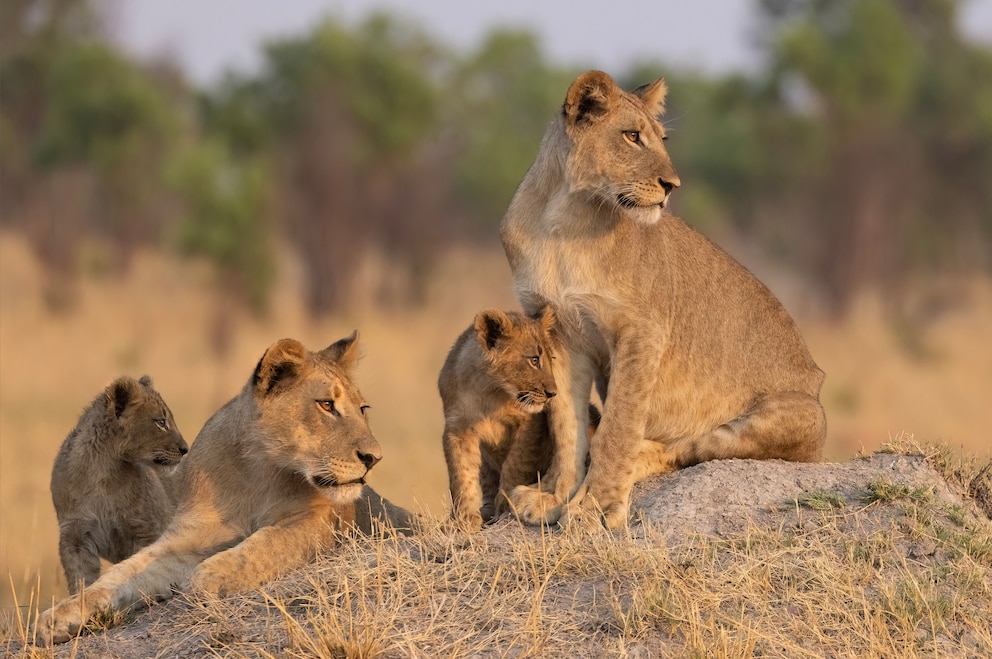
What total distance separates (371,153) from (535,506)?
2304 centimetres

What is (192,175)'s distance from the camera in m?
22.2

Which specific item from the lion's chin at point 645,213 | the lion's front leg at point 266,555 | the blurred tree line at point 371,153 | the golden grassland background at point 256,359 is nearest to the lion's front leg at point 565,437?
the lion's chin at point 645,213

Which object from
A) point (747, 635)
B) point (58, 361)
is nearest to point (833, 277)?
point (58, 361)

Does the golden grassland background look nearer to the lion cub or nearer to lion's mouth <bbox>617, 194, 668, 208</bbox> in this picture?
the lion cub

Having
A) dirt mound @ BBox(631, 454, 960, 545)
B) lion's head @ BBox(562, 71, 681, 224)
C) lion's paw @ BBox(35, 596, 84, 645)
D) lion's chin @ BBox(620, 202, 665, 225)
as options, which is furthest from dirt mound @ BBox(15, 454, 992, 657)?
lion's head @ BBox(562, 71, 681, 224)

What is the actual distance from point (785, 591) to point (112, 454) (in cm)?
338

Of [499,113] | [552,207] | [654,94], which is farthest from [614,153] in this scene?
[499,113]

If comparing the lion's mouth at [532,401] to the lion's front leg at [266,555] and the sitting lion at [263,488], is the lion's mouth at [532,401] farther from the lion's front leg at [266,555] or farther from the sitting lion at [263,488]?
the lion's front leg at [266,555]

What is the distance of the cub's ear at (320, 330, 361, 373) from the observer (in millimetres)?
6309

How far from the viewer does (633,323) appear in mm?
6164

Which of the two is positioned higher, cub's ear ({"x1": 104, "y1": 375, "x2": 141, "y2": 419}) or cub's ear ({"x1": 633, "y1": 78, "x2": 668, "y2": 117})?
cub's ear ({"x1": 633, "y1": 78, "x2": 668, "y2": 117})

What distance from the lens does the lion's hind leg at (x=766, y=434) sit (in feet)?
21.4

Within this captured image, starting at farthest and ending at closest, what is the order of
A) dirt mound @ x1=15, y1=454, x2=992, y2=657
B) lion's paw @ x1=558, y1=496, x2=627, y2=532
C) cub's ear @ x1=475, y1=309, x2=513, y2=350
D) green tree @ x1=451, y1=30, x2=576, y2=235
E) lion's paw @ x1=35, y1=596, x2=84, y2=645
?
green tree @ x1=451, y1=30, x2=576, y2=235, cub's ear @ x1=475, y1=309, x2=513, y2=350, lion's paw @ x1=558, y1=496, x2=627, y2=532, lion's paw @ x1=35, y1=596, x2=84, y2=645, dirt mound @ x1=15, y1=454, x2=992, y2=657

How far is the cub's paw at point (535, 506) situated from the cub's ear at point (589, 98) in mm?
1730
